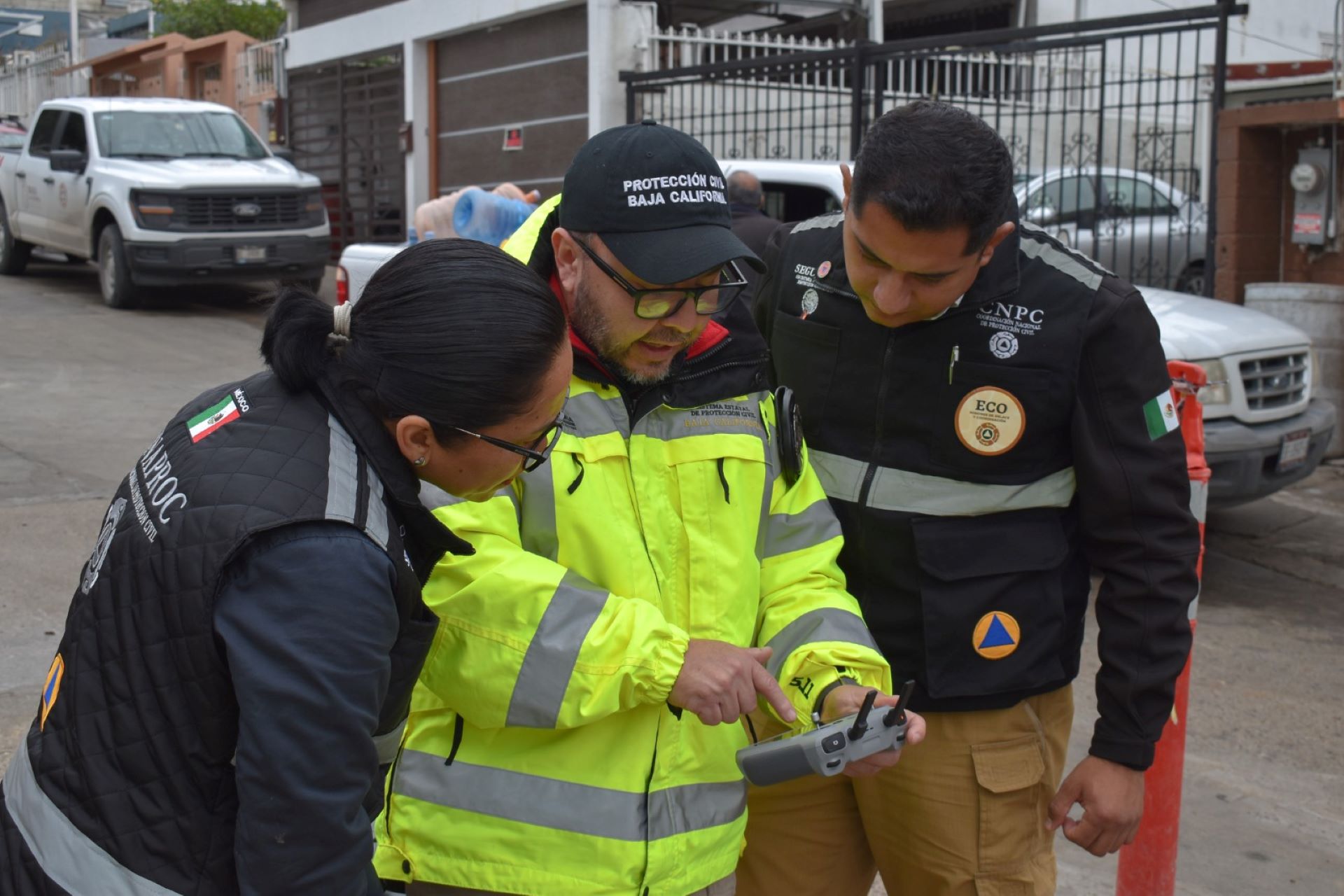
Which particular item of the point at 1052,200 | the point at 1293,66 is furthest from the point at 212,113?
the point at 1293,66

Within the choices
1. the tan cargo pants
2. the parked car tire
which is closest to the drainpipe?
the parked car tire

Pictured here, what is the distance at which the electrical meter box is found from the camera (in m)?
9.52

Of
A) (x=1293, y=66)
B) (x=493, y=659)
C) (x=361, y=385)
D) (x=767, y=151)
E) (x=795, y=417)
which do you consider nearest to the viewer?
(x=361, y=385)

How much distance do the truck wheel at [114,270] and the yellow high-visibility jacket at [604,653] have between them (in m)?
12.1

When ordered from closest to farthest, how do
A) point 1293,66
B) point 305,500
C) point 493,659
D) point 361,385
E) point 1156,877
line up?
point 305,500 → point 361,385 → point 493,659 → point 1156,877 → point 1293,66

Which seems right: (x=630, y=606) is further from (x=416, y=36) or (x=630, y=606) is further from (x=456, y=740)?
(x=416, y=36)

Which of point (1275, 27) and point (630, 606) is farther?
point (1275, 27)

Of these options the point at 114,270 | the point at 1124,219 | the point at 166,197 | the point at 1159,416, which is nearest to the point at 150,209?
the point at 166,197

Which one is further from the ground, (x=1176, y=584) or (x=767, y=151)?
(x=767, y=151)

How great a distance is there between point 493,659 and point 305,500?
521mm

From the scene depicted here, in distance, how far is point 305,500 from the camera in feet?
5.11

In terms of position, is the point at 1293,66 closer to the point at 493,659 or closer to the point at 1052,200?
the point at 1052,200

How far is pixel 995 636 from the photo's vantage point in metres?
2.51

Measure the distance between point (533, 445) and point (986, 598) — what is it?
3.40 feet
